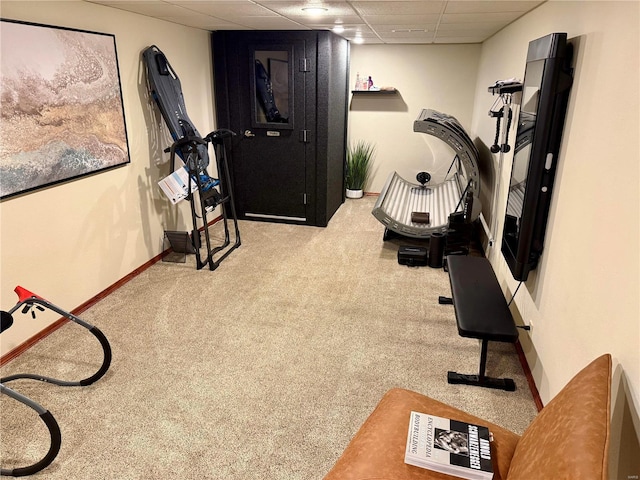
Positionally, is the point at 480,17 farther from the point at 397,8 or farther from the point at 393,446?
the point at 393,446

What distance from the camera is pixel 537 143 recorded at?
87.5 inches

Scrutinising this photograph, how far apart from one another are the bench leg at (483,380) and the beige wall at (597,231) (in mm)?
163

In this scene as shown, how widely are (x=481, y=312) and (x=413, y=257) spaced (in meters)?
1.74

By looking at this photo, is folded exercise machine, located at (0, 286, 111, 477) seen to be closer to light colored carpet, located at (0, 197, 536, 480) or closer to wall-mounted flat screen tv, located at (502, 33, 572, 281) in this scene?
light colored carpet, located at (0, 197, 536, 480)

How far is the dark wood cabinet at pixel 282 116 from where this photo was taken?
15.4 feet

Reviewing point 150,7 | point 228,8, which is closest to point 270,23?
point 228,8

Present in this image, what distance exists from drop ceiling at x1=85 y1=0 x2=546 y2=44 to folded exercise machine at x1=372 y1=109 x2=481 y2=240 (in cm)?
85

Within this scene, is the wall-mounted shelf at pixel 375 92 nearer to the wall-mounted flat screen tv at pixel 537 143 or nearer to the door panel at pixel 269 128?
the door panel at pixel 269 128

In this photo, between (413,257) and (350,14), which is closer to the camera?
(350,14)

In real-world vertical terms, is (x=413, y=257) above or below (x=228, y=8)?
below

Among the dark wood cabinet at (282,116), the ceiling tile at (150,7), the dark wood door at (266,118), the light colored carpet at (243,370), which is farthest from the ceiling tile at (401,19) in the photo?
the light colored carpet at (243,370)

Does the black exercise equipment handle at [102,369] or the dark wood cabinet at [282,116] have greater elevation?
the dark wood cabinet at [282,116]

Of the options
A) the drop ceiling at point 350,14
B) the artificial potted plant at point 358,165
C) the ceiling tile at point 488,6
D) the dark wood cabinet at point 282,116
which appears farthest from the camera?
the artificial potted plant at point 358,165

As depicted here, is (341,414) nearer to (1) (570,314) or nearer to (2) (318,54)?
(1) (570,314)
